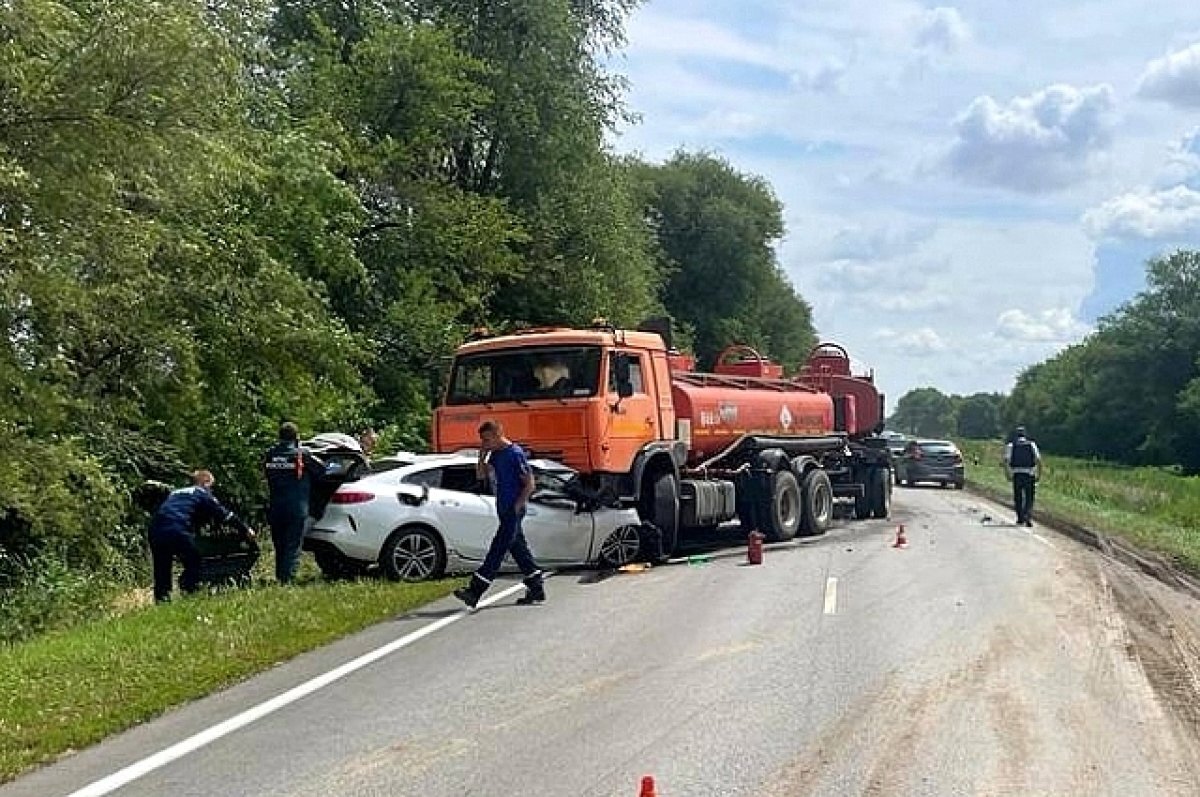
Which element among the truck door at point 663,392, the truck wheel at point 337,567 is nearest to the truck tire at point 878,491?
the truck door at point 663,392

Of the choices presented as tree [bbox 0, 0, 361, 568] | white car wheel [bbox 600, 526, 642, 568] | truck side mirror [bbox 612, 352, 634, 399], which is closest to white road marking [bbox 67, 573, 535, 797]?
white car wheel [bbox 600, 526, 642, 568]

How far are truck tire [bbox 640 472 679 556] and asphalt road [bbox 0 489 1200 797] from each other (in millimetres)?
3640

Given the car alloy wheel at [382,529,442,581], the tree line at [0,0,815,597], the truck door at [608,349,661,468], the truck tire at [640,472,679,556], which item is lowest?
the car alloy wheel at [382,529,442,581]

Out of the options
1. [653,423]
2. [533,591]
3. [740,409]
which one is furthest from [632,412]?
[533,591]

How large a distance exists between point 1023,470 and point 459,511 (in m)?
13.6

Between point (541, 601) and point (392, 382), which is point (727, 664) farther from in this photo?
point (392, 382)

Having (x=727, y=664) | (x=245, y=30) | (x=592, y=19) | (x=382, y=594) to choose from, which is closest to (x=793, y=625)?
(x=727, y=664)

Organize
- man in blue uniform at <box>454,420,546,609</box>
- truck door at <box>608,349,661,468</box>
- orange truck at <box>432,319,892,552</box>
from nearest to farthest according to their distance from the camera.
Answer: man in blue uniform at <box>454,420,546,609</box>
orange truck at <box>432,319,892,552</box>
truck door at <box>608,349,661,468</box>

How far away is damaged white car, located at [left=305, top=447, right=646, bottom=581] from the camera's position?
15484 millimetres

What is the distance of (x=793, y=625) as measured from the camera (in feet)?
40.1

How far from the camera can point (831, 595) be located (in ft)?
47.1

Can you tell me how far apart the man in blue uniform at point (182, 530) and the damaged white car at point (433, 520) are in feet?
3.50

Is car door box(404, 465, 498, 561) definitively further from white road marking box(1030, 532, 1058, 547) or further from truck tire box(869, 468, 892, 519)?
truck tire box(869, 468, 892, 519)

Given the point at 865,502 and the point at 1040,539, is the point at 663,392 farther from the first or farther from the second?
the point at 865,502
